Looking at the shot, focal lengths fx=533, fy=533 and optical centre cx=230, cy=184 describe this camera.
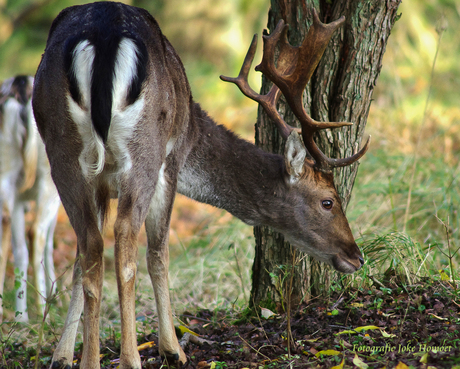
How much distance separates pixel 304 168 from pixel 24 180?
11.8 ft

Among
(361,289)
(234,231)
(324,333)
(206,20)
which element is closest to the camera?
(324,333)

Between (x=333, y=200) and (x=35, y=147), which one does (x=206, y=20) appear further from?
(x=333, y=200)

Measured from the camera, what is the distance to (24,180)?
245 inches

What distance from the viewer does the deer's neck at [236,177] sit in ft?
14.1

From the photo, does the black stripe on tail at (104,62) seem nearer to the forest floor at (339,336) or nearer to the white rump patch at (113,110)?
the white rump patch at (113,110)

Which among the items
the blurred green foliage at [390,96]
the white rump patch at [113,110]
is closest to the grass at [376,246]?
the blurred green foliage at [390,96]

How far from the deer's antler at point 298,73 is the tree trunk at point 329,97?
156 millimetres

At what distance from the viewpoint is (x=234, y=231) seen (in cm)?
671

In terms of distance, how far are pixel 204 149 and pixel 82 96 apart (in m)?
1.36

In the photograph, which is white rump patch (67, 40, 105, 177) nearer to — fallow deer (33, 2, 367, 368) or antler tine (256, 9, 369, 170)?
fallow deer (33, 2, 367, 368)

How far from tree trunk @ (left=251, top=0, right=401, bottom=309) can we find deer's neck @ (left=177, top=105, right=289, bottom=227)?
9.5 inches

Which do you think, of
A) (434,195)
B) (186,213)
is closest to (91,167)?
(434,195)

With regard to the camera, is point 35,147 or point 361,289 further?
point 35,147

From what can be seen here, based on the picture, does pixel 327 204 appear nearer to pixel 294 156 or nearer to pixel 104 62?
pixel 294 156
